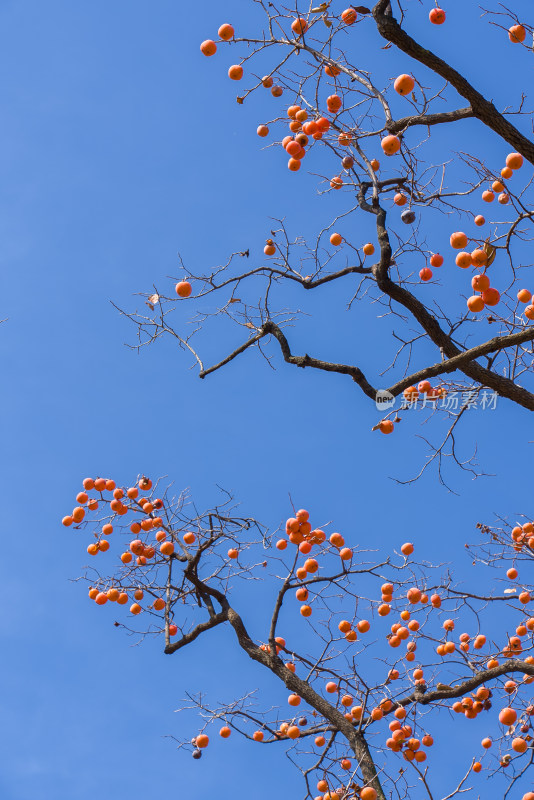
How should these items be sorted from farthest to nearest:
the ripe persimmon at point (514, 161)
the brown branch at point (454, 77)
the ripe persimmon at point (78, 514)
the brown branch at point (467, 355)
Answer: the ripe persimmon at point (78, 514) < the ripe persimmon at point (514, 161) < the brown branch at point (454, 77) < the brown branch at point (467, 355)

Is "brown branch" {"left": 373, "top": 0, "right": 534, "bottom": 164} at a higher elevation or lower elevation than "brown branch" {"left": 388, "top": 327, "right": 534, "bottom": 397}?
higher

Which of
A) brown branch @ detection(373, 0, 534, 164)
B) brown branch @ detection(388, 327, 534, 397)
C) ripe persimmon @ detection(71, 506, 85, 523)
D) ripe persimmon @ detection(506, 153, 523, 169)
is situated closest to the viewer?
brown branch @ detection(388, 327, 534, 397)

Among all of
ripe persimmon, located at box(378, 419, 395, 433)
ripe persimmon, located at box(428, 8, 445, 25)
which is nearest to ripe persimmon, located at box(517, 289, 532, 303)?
ripe persimmon, located at box(378, 419, 395, 433)

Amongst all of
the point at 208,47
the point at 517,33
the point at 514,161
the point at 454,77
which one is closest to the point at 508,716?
the point at 514,161

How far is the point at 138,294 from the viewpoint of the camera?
4.19 m

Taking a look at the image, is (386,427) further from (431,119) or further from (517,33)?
(517,33)

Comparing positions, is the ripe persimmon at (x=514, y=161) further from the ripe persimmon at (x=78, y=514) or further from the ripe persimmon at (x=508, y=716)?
the ripe persimmon at (x=78, y=514)

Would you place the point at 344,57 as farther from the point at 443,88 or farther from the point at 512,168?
the point at 512,168
